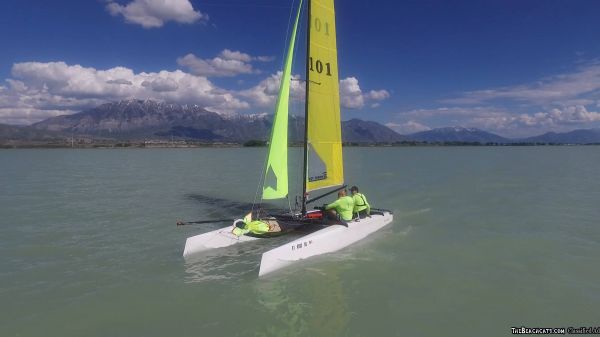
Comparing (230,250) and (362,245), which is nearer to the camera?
(230,250)

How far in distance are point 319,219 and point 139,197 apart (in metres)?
13.6

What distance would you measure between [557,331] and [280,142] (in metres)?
8.54

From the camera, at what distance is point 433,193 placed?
25469mm

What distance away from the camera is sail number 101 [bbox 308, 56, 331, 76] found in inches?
510

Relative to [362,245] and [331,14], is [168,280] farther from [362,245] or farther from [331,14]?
[331,14]

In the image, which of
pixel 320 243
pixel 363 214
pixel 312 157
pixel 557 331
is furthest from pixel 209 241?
pixel 557 331

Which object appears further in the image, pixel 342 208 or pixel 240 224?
pixel 342 208

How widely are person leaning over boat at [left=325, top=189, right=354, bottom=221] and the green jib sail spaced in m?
1.82

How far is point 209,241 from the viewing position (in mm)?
12344

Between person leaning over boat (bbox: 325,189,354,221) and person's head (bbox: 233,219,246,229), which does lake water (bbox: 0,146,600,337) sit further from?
person leaning over boat (bbox: 325,189,354,221)

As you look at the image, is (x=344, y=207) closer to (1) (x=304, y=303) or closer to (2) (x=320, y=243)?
(2) (x=320, y=243)

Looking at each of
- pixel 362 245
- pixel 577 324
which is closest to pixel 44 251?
pixel 362 245

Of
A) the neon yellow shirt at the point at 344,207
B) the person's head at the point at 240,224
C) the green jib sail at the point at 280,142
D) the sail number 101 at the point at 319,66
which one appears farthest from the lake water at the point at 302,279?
the sail number 101 at the point at 319,66

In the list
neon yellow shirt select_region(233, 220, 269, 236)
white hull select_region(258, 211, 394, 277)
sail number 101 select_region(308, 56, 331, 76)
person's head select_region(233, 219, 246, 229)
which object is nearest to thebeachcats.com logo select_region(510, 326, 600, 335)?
white hull select_region(258, 211, 394, 277)
